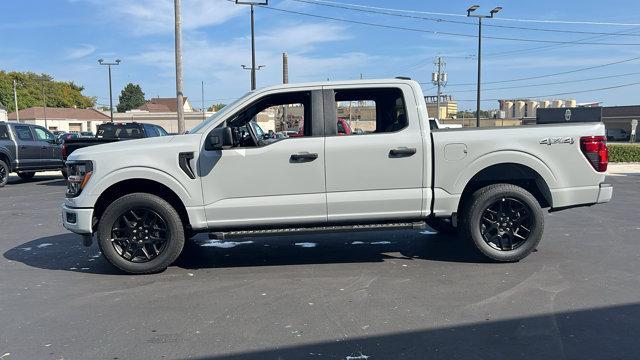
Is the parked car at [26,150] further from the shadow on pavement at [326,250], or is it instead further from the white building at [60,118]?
the white building at [60,118]

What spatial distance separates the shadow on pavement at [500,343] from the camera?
353 centimetres

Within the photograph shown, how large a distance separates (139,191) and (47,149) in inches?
487

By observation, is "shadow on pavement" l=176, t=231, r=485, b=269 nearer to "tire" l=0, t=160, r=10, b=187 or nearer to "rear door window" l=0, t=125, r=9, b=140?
"tire" l=0, t=160, r=10, b=187

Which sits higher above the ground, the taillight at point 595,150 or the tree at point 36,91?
the tree at point 36,91

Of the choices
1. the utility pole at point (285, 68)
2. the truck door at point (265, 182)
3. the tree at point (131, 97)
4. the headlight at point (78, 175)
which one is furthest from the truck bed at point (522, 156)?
the tree at point (131, 97)

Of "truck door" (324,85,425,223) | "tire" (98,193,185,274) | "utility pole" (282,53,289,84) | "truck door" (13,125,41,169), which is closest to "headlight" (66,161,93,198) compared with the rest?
"tire" (98,193,185,274)

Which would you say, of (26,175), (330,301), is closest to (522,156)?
(330,301)

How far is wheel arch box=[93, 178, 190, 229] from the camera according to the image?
18.4ft

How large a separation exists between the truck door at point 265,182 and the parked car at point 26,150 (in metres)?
12.1

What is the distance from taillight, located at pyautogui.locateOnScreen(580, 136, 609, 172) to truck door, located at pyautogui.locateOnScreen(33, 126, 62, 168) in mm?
15373

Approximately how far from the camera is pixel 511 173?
5965 millimetres

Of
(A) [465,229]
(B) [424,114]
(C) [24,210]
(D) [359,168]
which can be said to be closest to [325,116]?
(D) [359,168]

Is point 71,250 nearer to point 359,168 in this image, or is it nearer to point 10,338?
point 10,338

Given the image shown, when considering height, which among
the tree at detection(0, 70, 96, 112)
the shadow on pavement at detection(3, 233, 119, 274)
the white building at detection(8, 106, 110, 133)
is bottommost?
the shadow on pavement at detection(3, 233, 119, 274)
